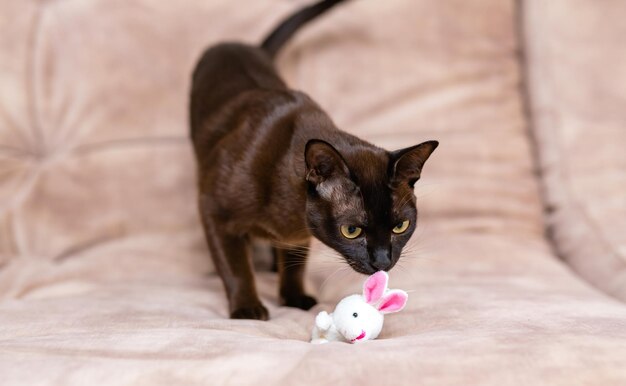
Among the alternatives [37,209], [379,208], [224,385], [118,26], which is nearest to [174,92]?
[118,26]

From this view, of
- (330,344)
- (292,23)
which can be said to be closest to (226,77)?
(292,23)

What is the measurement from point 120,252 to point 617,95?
1410 millimetres

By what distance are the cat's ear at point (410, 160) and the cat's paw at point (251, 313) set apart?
Result: 38cm

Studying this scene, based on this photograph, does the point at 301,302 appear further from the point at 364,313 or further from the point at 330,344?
the point at 330,344

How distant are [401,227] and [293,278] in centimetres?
35

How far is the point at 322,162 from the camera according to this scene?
3.78ft

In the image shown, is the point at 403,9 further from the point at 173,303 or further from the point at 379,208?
the point at 173,303

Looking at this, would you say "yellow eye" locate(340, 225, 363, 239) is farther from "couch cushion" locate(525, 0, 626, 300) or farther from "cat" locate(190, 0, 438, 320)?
"couch cushion" locate(525, 0, 626, 300)

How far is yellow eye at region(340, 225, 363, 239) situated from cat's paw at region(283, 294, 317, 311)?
29 centimetres

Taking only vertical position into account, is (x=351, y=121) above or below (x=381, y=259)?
above

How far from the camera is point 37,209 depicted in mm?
1731

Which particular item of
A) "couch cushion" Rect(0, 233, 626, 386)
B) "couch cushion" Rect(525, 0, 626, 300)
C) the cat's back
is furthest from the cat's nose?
"couch cushion" Rect(525, 0, 626, 300)

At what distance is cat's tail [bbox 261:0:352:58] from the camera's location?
1.77 metres

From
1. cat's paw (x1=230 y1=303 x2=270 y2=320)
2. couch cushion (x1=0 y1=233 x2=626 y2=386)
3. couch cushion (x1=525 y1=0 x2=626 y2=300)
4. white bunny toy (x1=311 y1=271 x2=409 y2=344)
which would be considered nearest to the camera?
couch cushion (x1=0 y1=233 x2=626 y2=386)
